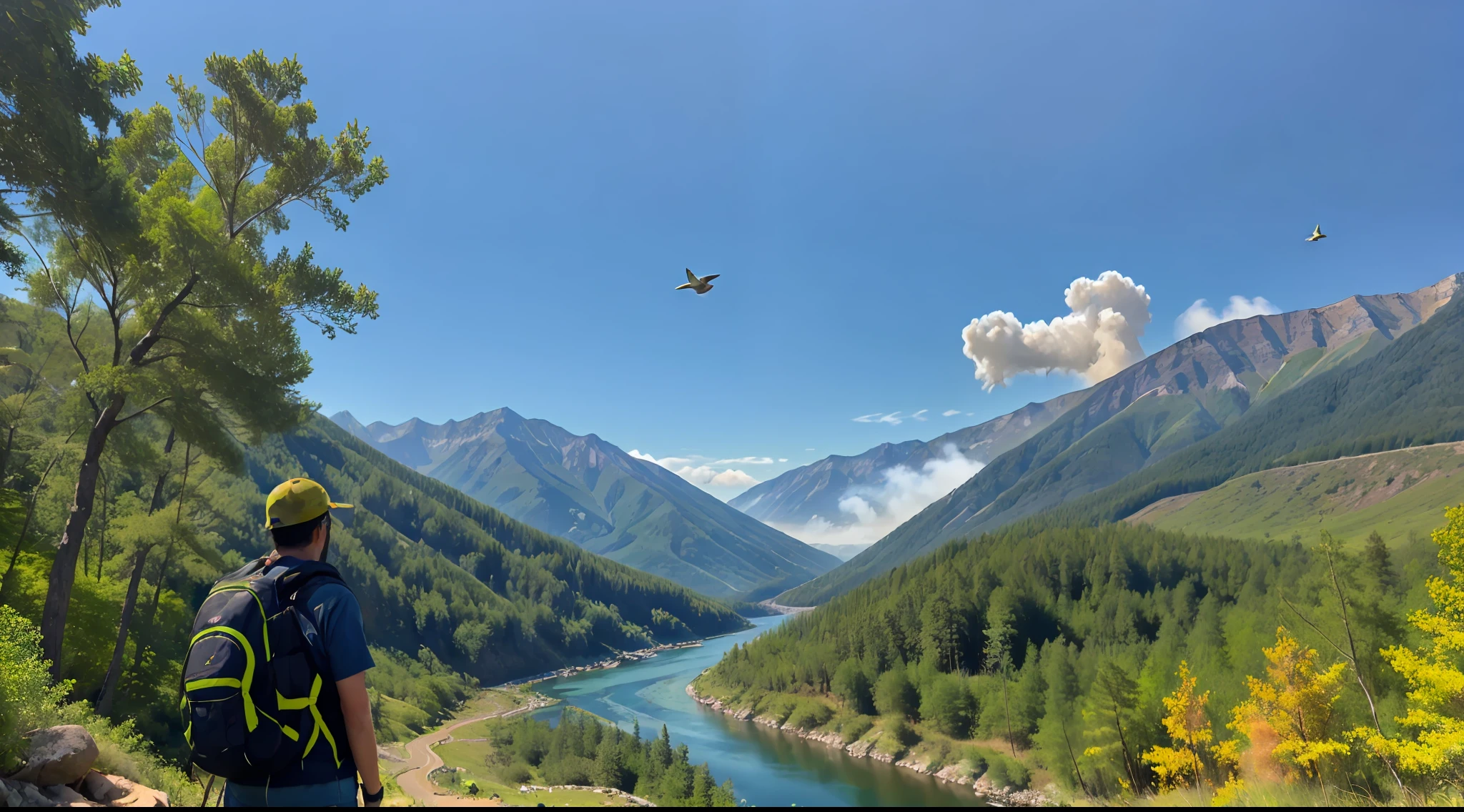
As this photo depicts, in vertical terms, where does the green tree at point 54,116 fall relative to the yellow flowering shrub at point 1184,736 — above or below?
above

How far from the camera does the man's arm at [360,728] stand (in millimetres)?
2594

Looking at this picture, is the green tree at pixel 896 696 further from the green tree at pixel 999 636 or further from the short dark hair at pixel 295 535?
the short dark hair at pixel 295 535

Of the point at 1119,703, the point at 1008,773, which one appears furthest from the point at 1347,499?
the point at 1119,703

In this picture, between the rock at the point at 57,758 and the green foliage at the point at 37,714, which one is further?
the rock at the point at 57,758

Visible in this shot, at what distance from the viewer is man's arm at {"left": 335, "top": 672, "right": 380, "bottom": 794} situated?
2.59 meters

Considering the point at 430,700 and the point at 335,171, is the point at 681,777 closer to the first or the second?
the point at 335,171

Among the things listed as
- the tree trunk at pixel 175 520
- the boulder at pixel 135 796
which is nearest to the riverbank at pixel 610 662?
the tree trunk at pixel 175 520

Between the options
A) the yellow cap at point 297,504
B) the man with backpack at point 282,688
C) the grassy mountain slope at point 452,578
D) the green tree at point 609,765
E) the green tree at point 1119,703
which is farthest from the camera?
the grassy mountain slope at point 452,578

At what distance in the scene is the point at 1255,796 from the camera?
7879 mm

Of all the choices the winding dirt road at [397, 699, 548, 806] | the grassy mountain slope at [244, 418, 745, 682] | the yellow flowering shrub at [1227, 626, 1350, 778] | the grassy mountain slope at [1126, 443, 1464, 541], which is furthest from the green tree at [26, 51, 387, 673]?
the grassy mountain slope at [1126, 443, 1464, 541]

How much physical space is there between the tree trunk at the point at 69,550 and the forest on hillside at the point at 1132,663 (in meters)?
18.0

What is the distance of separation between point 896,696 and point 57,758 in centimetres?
7504

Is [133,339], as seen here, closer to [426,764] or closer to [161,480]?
[161,480]

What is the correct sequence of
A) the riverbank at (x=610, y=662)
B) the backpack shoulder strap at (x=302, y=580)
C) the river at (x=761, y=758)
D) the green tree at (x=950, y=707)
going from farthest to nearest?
1. the riverbank at (x=610, y=662)
2. the green tree at (x=950, y=707)
3. the river at (x=761, y=758)
4. the backpack shoulder strap at (x=302, y=580)
